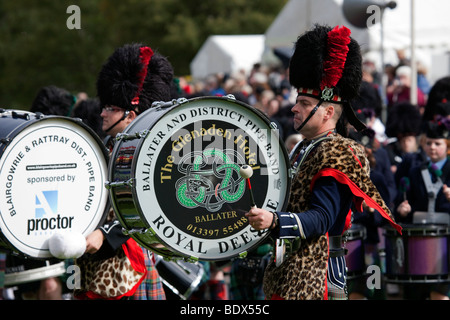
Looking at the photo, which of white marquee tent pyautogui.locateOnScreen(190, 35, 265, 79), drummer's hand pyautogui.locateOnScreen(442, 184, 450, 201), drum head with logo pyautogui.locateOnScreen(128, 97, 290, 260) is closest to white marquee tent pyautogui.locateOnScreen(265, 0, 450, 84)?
drummer's hand pyautogui.locateOnScreen(442, 184, 450, 201)

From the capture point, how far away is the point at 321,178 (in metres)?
3.77

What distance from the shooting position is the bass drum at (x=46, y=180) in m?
4.09

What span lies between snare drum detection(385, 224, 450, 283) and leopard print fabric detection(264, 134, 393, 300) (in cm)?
269

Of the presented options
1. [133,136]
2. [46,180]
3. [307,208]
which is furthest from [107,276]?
[307,208]

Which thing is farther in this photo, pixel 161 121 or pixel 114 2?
pixel 114 2

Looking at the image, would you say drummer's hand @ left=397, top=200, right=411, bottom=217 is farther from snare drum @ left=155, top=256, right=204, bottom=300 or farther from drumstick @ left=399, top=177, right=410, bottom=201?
snare drum @ left=155, top=256, right=204, bottom=300

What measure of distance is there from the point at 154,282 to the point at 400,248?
2271 millimetres

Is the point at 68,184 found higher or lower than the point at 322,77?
lower

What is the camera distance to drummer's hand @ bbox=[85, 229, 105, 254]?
→ 4305 millimetres

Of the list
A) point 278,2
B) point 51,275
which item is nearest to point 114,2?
point 278,2

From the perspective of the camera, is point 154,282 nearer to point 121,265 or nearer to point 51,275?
point 121,265

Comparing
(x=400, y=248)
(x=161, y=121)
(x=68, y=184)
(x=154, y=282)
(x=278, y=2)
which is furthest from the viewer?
(x=278, y=2)

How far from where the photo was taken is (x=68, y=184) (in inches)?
168

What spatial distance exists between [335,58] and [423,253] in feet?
9.74
